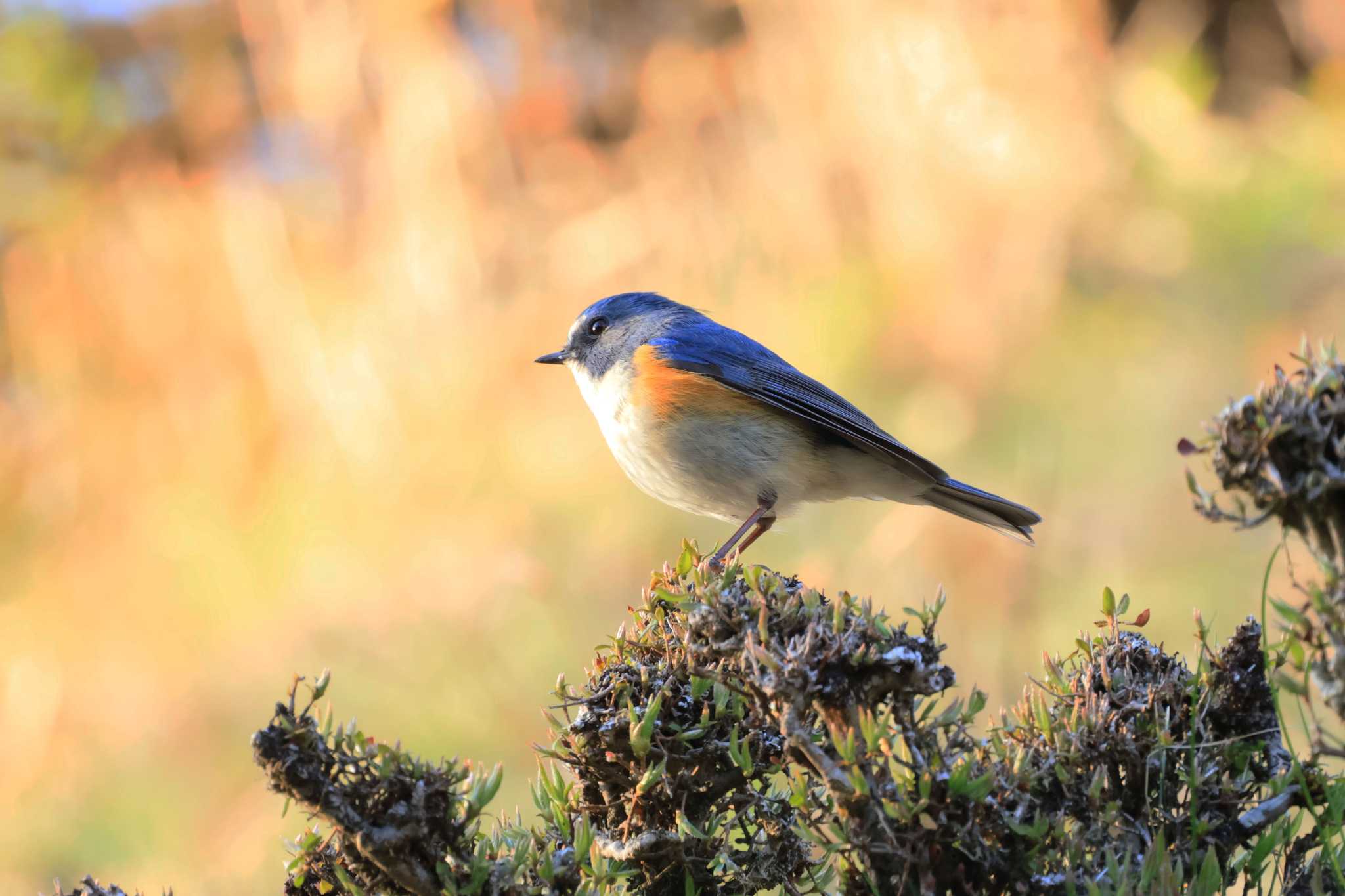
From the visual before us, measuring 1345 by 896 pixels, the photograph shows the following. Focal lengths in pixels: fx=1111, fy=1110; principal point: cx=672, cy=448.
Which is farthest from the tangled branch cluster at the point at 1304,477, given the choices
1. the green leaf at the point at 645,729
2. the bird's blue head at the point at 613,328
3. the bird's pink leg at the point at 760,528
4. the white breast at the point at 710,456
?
the bird's blue head at the point at 613,328

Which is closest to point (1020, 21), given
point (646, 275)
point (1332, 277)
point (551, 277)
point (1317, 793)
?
point (1332, 277)

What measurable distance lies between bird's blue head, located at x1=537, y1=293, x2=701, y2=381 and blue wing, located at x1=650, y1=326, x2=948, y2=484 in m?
0.11

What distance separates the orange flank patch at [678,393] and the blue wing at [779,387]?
0.03m

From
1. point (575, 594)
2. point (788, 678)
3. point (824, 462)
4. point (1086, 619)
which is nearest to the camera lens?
point (788, 678)

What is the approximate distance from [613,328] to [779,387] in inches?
22.6

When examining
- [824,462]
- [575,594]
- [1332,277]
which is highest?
[1332,277]

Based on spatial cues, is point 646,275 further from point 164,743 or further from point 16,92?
point 16,92

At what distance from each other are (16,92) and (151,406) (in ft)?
7.96

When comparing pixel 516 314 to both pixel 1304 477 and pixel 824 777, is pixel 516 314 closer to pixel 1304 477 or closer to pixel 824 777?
pixel 824 777

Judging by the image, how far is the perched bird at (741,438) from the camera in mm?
2863

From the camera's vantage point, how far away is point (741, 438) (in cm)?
290

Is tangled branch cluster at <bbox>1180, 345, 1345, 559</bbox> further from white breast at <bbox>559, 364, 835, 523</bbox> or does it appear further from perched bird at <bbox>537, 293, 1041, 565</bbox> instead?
white breast at <bbox>559, 364, 835, 523</bbox>

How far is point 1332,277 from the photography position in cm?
585

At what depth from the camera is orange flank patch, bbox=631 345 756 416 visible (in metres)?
2.87
